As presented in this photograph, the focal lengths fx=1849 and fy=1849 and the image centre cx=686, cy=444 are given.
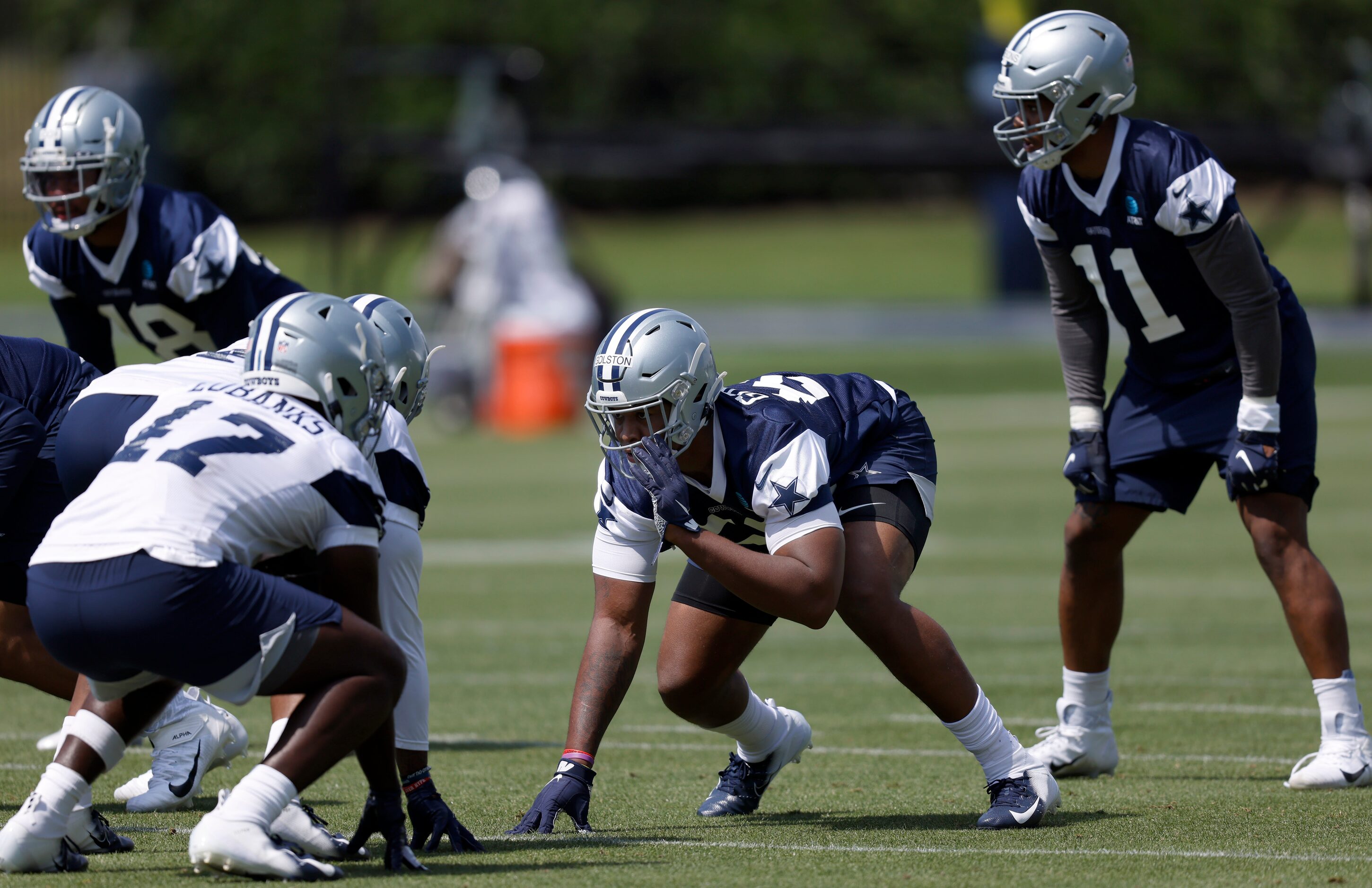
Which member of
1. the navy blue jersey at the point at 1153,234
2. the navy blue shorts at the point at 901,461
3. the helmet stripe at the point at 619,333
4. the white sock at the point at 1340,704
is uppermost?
the navy blue jersey at the point at 1153,234

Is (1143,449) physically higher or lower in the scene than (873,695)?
higher

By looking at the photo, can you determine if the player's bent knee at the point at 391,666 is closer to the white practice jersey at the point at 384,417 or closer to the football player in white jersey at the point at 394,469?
the football player in white jersey at the point at 394,469

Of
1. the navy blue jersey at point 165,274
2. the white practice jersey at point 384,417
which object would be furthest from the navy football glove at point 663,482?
the navy blue jersey at point 165,274

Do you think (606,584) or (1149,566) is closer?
(606,584)

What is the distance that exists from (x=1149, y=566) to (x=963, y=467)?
539 centimetres

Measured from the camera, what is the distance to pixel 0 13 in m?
52.2

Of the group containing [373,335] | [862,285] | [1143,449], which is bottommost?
[862,285]

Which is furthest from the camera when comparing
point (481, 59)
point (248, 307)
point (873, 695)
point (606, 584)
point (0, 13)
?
point (0, 13)

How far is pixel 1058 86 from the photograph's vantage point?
5.69 m

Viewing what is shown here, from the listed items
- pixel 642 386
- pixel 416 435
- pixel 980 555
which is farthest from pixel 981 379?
pixel 642 386

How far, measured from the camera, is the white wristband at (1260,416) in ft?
18.4

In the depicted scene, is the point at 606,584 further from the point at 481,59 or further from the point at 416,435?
the point at 481,59

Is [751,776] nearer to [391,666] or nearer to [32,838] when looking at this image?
[391,666]

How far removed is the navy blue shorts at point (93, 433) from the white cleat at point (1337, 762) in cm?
346
